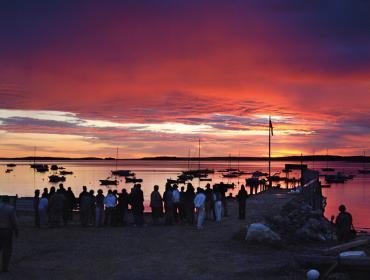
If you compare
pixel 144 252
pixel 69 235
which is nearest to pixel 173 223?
pixel 69 235

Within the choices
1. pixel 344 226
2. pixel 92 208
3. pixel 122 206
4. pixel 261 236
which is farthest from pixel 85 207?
pixel 344 226

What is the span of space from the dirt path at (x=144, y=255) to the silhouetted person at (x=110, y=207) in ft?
3.58

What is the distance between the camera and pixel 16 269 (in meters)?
13.0

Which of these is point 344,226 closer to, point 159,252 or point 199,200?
point 199,200

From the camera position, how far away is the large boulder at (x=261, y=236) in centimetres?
1669

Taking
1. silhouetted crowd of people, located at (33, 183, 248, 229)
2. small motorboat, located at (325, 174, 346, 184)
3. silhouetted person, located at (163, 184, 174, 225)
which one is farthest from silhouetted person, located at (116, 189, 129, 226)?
small motorboat, located at (325, 174, 346, 184)

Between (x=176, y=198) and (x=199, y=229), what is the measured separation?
89.3 inches

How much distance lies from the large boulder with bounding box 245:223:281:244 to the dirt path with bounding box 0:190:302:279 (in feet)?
1.31

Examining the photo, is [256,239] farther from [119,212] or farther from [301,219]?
[119,212]

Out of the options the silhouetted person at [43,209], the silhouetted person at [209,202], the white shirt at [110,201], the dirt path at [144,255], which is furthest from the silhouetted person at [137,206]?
the silhouetted person at [43,209]

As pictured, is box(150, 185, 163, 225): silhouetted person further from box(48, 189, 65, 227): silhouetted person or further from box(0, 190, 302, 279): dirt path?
box(48, 189, 65, 227): silhouetted person

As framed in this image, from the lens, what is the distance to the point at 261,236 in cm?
1677

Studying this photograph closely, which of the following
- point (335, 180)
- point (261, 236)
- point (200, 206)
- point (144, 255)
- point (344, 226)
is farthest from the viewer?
point (335, 180)

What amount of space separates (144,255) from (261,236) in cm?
428
